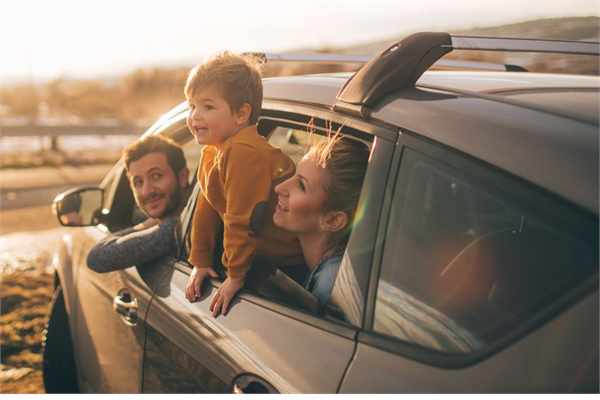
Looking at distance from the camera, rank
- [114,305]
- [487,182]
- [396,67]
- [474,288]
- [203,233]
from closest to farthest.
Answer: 1. [487,182]
2. [474,288]
3. [396,67]
4. [203,233]
5. [114,305]

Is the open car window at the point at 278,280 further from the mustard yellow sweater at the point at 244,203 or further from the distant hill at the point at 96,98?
the distant hill at the point at 96,98

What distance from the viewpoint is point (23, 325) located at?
191 inches

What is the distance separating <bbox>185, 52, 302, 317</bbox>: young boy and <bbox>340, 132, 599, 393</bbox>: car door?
2.36 ft

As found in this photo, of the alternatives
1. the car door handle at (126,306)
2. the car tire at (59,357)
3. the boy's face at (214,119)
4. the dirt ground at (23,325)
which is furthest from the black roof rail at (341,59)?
the dirt ground at (23,325)

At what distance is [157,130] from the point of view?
10.4ft

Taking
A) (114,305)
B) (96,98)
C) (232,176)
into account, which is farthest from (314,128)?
(96,98)

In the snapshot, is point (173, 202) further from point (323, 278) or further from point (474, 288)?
point (474, 288)

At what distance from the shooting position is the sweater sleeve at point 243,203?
7.29 feet

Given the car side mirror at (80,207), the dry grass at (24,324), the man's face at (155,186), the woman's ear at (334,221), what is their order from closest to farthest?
1. the woman's ear at (334,221)
2. the man's face at (155,186)
3. the car side mirror at (80,207)
4. the dry grass at (24,324)

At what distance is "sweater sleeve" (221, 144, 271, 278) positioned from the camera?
222 cm

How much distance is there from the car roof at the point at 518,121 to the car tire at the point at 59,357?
2143 mm

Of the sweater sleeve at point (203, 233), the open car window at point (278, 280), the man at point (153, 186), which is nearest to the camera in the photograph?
the open car window at point (278, 280)

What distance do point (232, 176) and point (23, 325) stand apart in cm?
326

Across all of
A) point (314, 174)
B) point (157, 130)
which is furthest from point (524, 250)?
point (157, 130)
